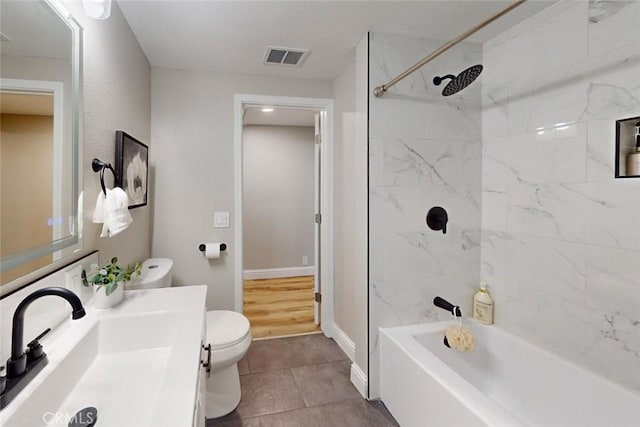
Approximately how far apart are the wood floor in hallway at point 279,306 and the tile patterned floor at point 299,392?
30 cm

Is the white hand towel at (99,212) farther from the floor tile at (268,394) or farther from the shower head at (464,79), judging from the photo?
the shower head at (464,79)

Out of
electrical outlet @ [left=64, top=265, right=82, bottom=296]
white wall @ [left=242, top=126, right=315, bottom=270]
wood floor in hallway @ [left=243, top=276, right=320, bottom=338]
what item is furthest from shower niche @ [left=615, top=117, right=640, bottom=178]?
white wall @ [left=242, top=126, right=315, bottom=270]

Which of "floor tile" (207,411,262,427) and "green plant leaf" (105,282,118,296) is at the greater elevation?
"green plant leaf" (105,282,118,296)

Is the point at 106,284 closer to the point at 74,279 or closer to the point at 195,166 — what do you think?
the point at 74,279

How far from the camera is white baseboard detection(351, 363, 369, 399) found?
6.91ft

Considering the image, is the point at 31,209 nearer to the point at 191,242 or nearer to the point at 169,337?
the point at 169,337

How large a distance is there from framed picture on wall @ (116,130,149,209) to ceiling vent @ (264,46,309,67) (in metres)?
1.05

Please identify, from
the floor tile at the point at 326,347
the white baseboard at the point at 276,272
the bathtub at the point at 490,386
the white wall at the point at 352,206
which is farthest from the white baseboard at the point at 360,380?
the white baseboard at the point at 276,272

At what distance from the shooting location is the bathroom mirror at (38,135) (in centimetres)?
85

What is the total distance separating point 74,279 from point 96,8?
1.01m

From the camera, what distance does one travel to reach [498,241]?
2.14 m

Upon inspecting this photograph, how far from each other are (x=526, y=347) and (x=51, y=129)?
2.39 meters

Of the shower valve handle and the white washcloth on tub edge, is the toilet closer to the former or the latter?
the white washcloth on tub edge

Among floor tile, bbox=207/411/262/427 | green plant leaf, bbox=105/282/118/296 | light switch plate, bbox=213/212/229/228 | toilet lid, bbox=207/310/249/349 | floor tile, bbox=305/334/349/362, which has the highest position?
light switch plate, bbox=213/212/229/228
